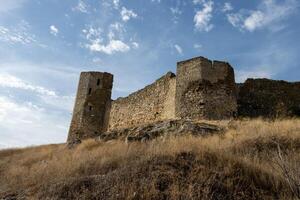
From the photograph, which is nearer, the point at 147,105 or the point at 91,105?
the point at 147,105

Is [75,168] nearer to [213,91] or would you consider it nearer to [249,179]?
[249,179]

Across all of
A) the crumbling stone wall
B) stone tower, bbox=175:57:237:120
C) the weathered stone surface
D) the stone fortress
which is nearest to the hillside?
the weathered stone surface

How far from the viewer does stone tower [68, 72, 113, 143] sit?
863 inches

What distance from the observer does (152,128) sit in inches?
428

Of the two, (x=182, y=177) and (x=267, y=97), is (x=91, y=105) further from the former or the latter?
(x=182, y=177)

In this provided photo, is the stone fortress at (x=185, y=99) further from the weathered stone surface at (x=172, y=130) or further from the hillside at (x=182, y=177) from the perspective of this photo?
the hillside at (x=182, y=177)

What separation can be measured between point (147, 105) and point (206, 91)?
5340mm

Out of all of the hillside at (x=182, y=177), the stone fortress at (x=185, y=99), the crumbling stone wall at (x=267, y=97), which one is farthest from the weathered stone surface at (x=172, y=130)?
the crumbling stone wall at (x=267, y=97)

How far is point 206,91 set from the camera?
13172 mm

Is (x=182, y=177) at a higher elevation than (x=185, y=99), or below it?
below

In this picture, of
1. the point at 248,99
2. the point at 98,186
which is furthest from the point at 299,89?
the point at 98,186

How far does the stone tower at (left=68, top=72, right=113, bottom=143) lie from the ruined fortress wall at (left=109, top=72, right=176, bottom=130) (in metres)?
1.19

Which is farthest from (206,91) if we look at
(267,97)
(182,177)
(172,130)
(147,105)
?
(182,177)

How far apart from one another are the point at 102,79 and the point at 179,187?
19.2 meters
